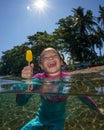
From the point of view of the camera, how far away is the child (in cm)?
450

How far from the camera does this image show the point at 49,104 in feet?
15.7

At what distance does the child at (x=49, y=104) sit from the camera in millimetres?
4504

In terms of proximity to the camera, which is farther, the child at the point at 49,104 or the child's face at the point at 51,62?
the child's face at the point at 51,62

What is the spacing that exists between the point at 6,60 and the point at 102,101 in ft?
210

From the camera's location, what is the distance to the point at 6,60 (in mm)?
69938

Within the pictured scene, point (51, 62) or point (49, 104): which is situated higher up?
point (51, 62)

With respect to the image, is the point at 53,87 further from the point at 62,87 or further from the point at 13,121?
the point at 13,121

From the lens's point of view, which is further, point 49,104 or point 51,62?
point 51,62

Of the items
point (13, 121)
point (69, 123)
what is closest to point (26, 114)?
point (13, 121)

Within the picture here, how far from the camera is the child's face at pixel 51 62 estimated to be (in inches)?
202

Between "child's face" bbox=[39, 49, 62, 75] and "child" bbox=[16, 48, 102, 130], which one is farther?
"child's face" bbox=[39, 49, 62, 75]

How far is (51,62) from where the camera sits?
17.0 ft

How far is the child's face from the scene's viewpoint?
5.13 metres

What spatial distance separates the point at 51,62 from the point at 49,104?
857mm
